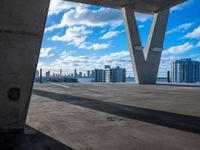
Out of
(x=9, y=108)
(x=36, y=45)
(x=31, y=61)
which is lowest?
(x=9, y=108)

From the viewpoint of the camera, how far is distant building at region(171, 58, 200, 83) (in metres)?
71.0

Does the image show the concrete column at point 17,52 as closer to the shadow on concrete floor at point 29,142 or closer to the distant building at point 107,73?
the shadow on concrete floor at point 29,142

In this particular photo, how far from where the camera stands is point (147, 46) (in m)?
35.8

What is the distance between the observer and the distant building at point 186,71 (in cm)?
7098

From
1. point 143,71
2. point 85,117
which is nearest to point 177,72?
point 143,71

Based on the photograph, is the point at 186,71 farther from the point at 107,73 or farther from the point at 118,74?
the point at 107,73

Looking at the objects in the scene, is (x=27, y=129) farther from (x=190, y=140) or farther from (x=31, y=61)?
(x=190, y=140)

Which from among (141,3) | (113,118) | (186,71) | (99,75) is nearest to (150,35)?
(141,3)

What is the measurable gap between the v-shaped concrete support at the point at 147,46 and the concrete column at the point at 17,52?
29.2 metres

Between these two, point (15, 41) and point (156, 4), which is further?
point (156, 4)

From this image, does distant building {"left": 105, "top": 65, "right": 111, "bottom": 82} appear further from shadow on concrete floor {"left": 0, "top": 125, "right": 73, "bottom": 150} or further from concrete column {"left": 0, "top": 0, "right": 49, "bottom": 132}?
shadow on concrete floor {"left": 0, "top": 125, "right": 73, "bottom": 150}

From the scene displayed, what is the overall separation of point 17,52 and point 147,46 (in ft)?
104

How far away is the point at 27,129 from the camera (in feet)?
20.1

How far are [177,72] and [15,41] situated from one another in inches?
2851
